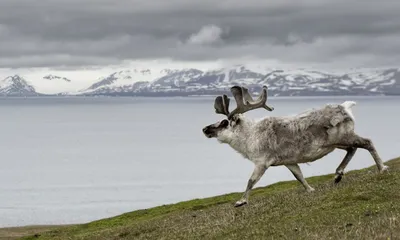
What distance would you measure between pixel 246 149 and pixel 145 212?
34746 mm

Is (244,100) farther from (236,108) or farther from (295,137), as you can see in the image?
(295,137)

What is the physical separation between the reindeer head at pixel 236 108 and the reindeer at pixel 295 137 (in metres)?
0.06

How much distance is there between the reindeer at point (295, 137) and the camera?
2239cm

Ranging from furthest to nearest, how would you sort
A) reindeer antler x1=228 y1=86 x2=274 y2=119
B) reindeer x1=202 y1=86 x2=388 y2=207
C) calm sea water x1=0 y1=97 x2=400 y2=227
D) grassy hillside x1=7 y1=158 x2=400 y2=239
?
calm sea water x1=0 y1=97 x2=400 y2=227, reindeer antler x1=228 y1=86 x2=274 y2=119, reindeer x1=202 y1=86 x2=388 y2=207, grassy hillside x1=7 y1=158 x2=400 y2=239

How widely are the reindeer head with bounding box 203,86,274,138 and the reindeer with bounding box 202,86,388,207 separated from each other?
59mm

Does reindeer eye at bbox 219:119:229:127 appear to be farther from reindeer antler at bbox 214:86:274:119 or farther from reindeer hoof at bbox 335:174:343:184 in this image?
reindeer hoof at bbox 335:174:343:184

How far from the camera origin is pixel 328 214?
19047mm

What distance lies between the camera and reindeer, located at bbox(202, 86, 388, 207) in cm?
2239

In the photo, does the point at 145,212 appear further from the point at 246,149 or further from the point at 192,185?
the point at 192,185

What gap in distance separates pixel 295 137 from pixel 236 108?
259 centimetres

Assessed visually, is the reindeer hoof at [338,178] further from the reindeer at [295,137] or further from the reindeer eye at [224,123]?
the reindeer eye at [224,123]

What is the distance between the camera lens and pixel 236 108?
23891 mm

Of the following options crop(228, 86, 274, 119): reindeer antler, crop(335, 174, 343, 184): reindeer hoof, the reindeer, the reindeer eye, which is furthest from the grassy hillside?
crop(228, 86, 274, 119): reindeer antler

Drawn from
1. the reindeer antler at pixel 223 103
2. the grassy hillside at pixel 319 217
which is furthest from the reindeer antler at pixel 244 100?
the grassy hillside at pixel 319 217
